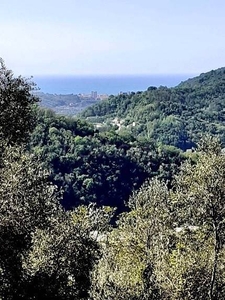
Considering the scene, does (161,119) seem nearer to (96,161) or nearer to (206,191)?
(96,161)

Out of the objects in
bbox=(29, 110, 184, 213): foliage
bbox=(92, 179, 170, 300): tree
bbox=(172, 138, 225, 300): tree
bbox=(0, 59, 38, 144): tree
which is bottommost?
bbox=(29, 110, 184, 213): foliage

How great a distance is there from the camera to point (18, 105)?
970 cm

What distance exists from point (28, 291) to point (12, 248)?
969 mm

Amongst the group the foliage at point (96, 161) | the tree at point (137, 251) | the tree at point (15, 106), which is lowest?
the foliage at point (96, 161)

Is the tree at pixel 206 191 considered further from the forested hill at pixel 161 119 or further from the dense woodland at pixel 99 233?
the forested hill at pixel 161 119

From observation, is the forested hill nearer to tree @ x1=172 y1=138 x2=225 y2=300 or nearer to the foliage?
the foliage

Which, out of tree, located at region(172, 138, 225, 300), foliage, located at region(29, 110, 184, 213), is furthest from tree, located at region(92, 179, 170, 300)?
foliage, located at region(29, 110, 184, 213)

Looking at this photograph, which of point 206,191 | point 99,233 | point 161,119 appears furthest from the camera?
point 161,119

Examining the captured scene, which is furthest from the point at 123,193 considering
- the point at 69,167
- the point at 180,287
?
the point at 180,287

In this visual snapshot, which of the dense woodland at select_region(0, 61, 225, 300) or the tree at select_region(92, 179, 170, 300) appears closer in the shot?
the dense woodland at select_region(0, 61, 225, 300)

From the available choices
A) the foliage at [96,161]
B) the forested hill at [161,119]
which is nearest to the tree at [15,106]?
the foliage at [96,161]

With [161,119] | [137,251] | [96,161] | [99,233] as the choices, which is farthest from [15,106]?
[161,119]

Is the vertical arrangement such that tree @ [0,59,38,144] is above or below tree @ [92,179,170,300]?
above

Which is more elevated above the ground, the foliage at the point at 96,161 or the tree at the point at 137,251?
the tree at the point at 137,251
